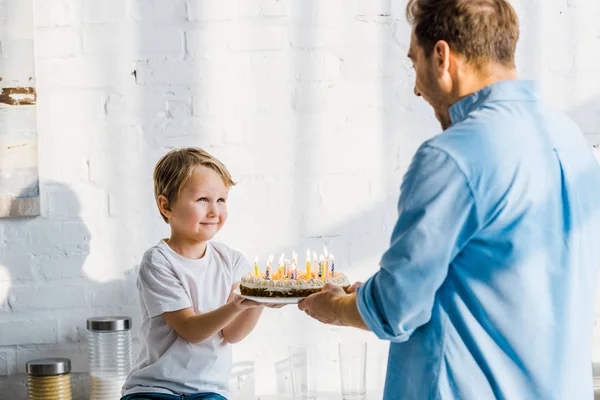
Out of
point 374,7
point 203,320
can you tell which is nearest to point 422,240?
point 203,320

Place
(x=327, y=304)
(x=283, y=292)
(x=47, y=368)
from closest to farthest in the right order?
(x=327, y=304) → (x=283, y=292) → (x=47, y=368)

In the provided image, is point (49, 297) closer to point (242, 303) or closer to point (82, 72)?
point (82, 72)

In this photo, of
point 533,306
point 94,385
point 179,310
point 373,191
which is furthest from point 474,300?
point 94,385

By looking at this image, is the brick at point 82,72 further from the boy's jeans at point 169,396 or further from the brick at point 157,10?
the boy's jeans at point 169,396

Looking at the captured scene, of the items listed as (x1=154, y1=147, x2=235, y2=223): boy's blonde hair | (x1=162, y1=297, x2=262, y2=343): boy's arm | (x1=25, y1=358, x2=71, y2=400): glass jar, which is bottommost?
(x1=25, y1=358, x2=71, y2=400): glass jar

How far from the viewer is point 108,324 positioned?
2299 mm

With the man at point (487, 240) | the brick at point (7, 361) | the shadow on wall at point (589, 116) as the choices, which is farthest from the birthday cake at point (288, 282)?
the shadow on wall at point (589, 116)

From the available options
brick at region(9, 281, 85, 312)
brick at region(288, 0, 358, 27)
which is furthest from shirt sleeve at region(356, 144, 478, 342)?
brick at region(9, 281, 85, 312)

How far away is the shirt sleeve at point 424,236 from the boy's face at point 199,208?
86 centimetres

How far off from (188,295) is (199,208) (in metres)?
0.22

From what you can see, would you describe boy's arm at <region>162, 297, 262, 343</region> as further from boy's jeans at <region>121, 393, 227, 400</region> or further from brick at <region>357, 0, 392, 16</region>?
brick at <region>357, 0, 392, 16</region>

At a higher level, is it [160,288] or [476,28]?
[476,28]

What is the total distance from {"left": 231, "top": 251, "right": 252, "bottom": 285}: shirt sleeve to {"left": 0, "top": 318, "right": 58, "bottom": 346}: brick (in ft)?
2.11

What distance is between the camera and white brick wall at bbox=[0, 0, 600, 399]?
2432 millimetres
